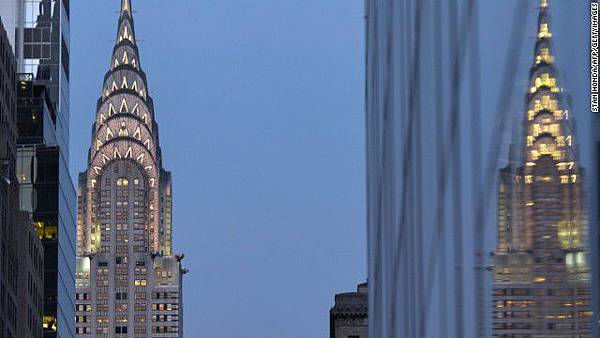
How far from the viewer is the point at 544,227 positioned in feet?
49.1

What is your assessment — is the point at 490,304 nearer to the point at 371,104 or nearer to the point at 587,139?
the point at 587,139

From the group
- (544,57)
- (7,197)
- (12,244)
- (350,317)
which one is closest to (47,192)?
(350,317)

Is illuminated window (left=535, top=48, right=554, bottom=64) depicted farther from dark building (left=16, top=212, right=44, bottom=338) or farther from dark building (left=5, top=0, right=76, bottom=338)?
dark building (left=5, top=0, right=76, bottom=338)

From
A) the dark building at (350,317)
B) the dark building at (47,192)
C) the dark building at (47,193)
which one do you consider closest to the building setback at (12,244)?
the dark building at (350,317)

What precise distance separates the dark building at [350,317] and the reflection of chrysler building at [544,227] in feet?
463

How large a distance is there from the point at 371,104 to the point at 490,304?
972 inches

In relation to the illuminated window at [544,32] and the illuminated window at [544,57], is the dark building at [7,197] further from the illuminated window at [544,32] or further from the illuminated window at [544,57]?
the illuminated window at [544,32]

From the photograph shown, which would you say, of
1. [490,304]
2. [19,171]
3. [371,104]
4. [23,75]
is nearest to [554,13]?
[490,304]

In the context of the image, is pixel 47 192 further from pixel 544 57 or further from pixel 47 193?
pixel 544 57

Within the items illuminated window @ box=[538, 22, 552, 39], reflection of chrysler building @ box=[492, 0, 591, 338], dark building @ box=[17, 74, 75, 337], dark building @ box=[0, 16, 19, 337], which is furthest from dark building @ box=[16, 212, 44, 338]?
illuminated window @ box=[538, 22, 552, 39]

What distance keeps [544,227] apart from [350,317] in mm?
147321

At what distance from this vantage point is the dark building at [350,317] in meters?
160

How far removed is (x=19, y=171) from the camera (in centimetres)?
17725

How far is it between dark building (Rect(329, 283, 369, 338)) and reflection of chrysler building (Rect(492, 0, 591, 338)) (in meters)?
141
